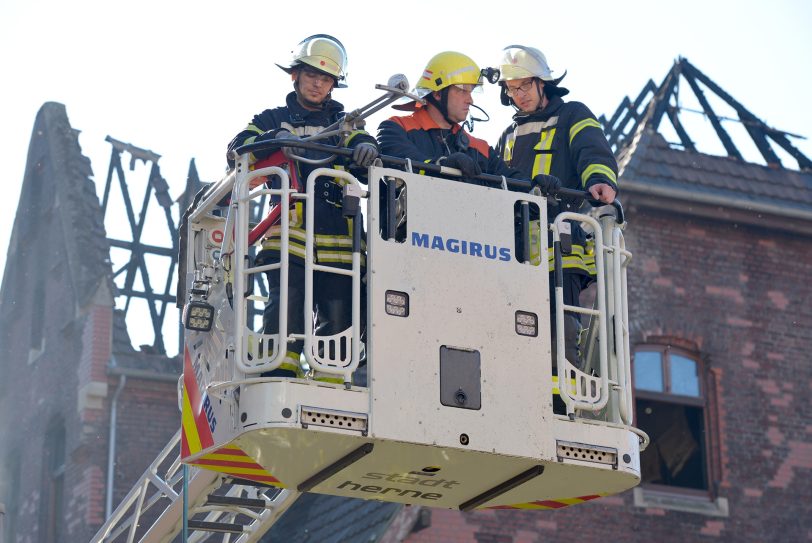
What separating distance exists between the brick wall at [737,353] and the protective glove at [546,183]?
7922 mm

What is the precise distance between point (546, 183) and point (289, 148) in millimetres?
1357

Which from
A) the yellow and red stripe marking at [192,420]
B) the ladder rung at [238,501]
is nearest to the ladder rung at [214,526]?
the ladder rung at [238,501]

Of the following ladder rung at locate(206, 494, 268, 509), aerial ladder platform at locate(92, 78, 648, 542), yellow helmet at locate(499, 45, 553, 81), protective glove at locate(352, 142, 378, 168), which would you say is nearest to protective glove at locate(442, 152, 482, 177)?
aerial ladder platform at locate(92, 78, 648, 542)

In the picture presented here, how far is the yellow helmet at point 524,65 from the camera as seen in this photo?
9.81 m

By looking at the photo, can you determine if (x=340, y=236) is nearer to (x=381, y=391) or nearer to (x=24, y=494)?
(x=381, y=391)

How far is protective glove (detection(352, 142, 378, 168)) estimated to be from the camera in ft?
27.7

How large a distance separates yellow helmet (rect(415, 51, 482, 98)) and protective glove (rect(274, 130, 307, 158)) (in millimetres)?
897

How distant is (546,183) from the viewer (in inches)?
350

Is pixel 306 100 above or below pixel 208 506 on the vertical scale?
above

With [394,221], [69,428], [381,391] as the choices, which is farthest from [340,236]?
[69,428]

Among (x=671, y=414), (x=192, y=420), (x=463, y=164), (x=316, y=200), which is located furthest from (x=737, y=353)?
(x=192, y=420)

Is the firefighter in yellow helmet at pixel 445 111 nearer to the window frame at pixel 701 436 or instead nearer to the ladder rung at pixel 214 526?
the ladder rung at pixel 214 526

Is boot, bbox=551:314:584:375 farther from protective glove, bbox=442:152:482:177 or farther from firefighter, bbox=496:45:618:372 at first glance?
protective glove, bbox=442:152:482:177

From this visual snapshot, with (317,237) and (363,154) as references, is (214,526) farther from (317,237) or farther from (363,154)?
(363,154)
